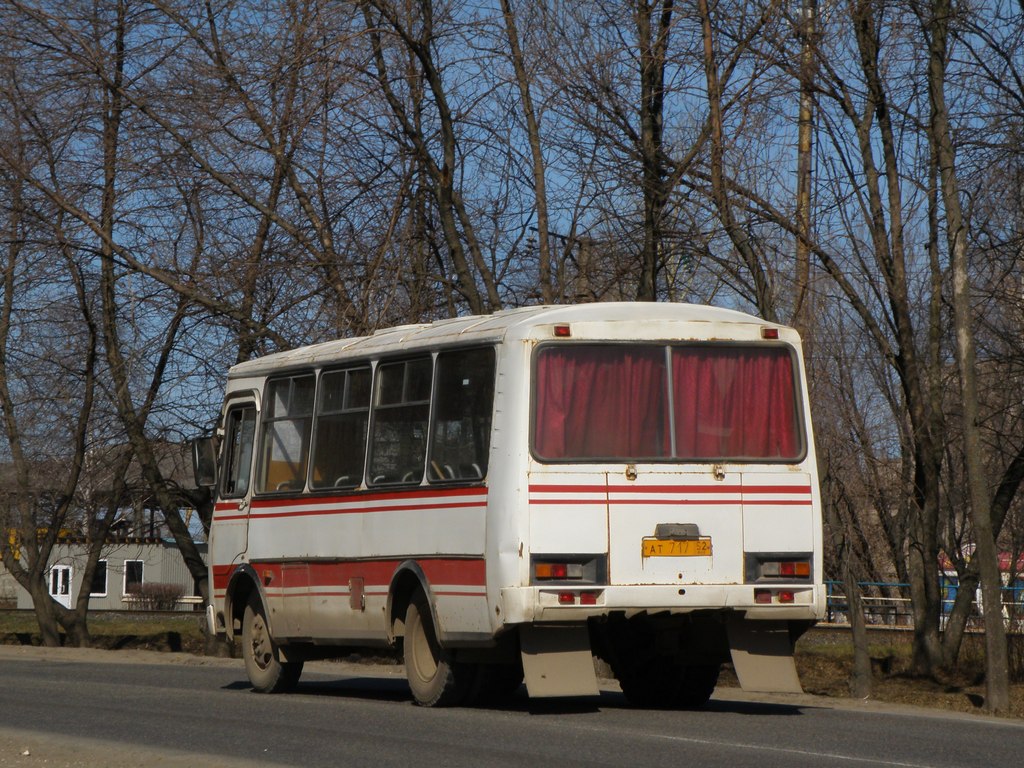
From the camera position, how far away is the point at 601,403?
12.8 meters

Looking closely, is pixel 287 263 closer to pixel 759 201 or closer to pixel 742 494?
pixel 759 201

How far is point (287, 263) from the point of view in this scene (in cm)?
2239


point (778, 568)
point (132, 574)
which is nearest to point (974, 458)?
point (778, 568)

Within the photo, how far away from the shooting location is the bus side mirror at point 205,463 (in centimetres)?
1706

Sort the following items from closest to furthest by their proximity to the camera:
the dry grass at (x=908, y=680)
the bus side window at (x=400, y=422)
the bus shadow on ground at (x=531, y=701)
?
the bus shadow on ground at (x=531, y=701) < the bus side window at (x=400, y=422) < the dry grass at (x=908, y=680)

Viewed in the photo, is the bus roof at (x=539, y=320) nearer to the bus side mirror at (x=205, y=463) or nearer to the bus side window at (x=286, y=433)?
the bus side window at (x=286, y=433)

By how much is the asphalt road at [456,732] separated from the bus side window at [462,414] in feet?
6.31

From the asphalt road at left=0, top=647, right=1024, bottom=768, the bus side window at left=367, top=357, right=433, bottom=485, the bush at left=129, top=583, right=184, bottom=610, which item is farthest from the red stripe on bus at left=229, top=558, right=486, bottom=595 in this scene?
the bush at left=129, top=583, right=184, bottom=610

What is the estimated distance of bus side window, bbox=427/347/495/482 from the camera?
12.9m

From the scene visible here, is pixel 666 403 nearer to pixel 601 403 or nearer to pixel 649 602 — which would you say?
pixel 601 403

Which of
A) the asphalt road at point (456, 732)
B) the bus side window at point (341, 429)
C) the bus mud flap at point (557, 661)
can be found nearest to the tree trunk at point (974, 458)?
the asphalt road at point (456, 732)

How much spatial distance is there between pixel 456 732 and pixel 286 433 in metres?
5.08

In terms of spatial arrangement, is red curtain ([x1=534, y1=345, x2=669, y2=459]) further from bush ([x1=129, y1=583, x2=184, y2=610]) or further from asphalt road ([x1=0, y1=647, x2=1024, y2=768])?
bush ([x1=129, y1=583, x2=184, y2=610])

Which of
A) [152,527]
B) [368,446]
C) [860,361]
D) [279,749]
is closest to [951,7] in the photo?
[368,446]
